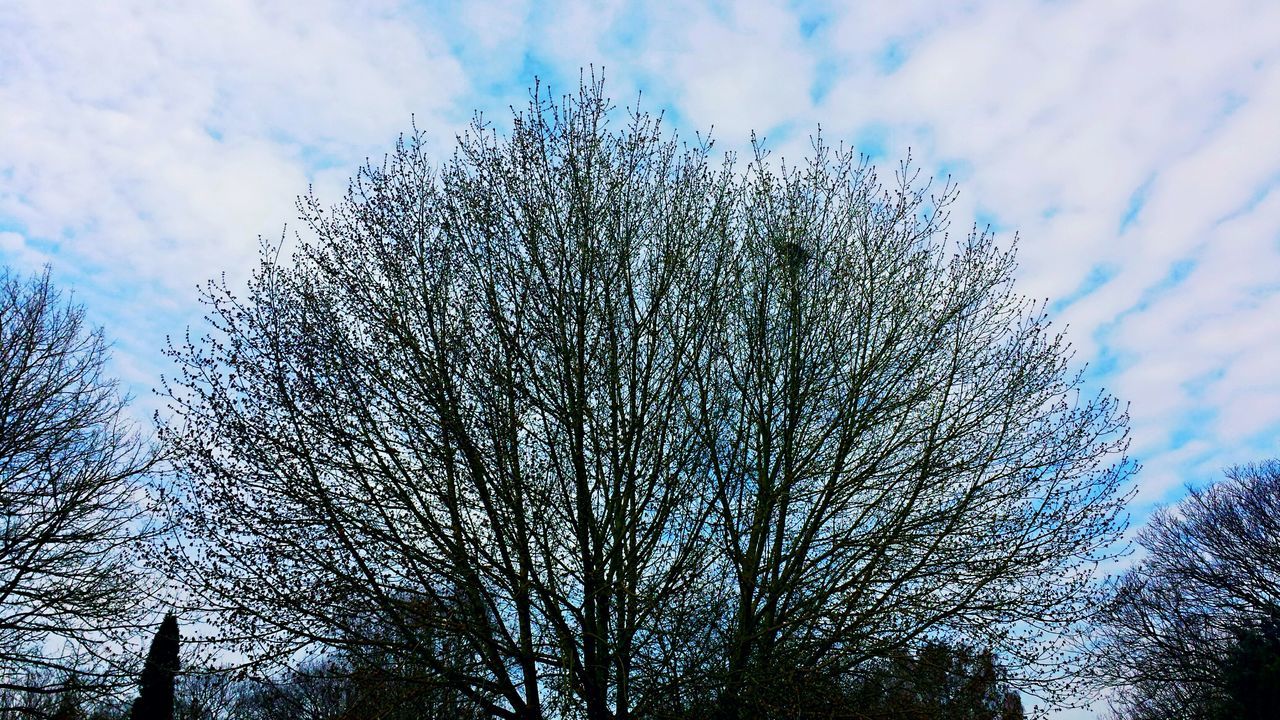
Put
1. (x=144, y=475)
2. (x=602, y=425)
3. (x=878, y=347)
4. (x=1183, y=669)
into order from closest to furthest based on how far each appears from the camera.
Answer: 1. (x=602, y=425)
2. (x=878, y=347)
3. (x=144, y=475)
4. (x=1183, y=669)

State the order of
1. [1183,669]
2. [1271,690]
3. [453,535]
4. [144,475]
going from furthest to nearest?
[1183,669] < [1271,690] < [144,475] < [453,535]

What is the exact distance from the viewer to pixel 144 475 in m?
13.3

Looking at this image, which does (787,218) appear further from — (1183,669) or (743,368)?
(1183,669)

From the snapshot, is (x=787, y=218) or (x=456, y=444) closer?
(x=456, y=444)

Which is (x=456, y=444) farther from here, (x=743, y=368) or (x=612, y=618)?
(x=743, y=368)

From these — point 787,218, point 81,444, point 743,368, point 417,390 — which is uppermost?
point 787,218

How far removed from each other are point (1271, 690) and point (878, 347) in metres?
16.7

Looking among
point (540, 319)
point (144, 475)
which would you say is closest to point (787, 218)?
→ point (540, 319)

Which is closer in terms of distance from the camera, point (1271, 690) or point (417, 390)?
point (417, 390)

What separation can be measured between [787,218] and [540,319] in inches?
136

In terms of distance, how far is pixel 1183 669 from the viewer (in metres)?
22.1

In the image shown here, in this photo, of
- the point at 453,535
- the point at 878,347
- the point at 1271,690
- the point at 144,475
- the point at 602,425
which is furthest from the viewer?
the point at 1271,690

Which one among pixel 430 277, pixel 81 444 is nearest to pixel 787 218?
pixel 430 277

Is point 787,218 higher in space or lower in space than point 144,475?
higher
